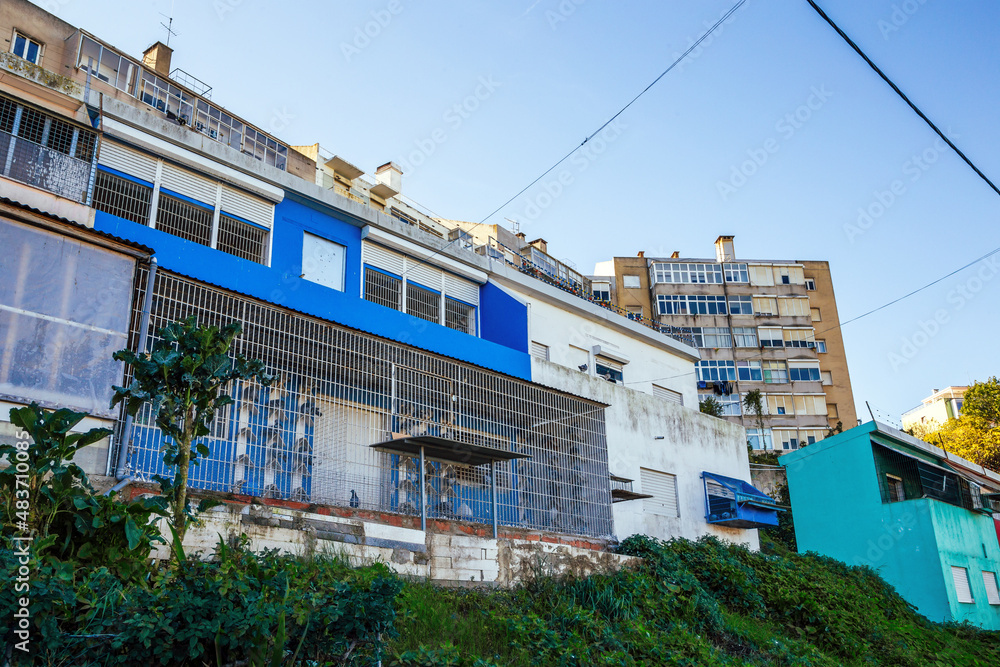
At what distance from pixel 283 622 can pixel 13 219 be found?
621 centimetres

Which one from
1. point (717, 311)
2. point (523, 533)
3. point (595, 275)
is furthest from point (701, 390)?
point (523, 533)

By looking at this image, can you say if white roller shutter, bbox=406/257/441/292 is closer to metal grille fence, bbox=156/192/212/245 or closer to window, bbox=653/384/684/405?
metal grille fence, bbox=156/192/212/245

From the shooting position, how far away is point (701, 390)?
49188mm

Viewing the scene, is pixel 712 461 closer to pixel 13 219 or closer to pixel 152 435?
pixel 152 435

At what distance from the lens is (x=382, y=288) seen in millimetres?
17906

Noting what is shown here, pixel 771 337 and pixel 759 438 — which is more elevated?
pixel 771 337

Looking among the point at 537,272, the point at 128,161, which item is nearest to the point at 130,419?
the point at 128,161

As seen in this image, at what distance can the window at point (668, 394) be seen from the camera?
23.7 meters

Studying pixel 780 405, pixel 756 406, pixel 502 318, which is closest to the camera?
pixel 502 318

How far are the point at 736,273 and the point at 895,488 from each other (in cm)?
3042

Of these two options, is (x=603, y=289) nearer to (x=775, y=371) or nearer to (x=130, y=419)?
(x=775, y=371)

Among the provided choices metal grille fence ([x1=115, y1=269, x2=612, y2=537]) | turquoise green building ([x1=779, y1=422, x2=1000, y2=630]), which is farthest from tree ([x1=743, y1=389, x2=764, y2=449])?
metal grille fence ([x1=115, y1=269, x2=612, y2=537])

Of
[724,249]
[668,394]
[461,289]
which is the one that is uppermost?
[724,249]

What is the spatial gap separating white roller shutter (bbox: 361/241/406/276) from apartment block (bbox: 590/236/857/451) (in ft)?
103
